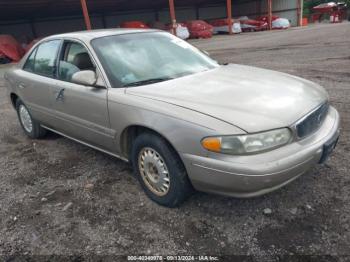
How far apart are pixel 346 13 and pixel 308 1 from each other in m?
10.4

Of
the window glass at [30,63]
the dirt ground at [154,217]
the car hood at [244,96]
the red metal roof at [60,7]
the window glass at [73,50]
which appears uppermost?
the red metal roof at [60,7]

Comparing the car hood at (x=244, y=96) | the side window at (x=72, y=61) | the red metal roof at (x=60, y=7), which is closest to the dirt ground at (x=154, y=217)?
the car hood at (x=244, y=96)

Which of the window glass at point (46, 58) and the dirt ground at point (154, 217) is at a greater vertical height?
the window glass at point (46, 58)

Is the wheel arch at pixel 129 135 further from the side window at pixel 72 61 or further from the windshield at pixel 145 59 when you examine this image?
the side window at pixel 72 61

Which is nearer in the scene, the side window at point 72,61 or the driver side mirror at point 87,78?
the driver side mirror at point 87,78

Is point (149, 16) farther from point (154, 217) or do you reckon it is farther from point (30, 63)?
point (154, 217)

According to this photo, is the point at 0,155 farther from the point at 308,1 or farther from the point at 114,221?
the point at 308,1

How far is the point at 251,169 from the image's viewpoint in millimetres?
2268

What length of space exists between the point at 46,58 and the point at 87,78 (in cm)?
142

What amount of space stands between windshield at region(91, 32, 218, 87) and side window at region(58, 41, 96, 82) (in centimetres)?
20

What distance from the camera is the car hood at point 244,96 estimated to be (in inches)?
95.9

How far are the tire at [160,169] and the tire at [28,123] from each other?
2.43 m

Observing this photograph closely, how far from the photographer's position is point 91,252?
249cm

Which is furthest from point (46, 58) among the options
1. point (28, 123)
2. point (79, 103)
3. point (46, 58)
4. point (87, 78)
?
point (87, 78)
